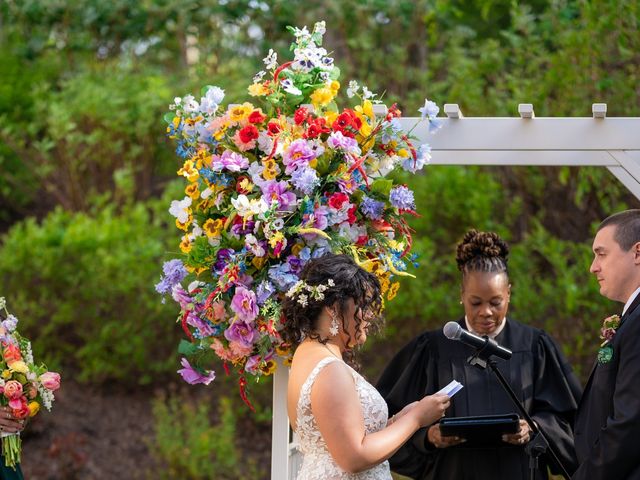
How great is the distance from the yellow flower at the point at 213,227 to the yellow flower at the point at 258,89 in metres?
0.53

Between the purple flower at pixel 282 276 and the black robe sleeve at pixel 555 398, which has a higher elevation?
the purple flower at pixel 282 276

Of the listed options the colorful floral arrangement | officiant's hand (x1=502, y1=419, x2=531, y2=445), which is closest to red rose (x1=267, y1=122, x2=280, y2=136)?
the colorful floral arrangement

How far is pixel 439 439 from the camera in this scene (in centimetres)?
472

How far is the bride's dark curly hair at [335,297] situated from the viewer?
378cm

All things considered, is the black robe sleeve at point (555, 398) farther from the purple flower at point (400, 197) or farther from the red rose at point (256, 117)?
the red rose at point (256, 117)

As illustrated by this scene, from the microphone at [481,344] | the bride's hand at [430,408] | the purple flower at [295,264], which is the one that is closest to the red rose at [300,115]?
the purple flower at [295,264]

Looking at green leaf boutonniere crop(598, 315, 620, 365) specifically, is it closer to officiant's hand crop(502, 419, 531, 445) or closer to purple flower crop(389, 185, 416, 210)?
officiant's hand crop(502, 419, 531, 445)

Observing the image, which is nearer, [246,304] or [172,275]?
[246,304]

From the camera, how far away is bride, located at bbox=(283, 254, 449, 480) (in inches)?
143

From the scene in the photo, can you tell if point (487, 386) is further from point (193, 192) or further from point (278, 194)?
point (193, 192)

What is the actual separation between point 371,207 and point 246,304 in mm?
643

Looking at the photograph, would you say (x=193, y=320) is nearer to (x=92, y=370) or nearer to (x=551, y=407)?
(x=551, y=407)

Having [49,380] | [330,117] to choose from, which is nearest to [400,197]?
[330,117]

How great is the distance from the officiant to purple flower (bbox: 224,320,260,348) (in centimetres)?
94
